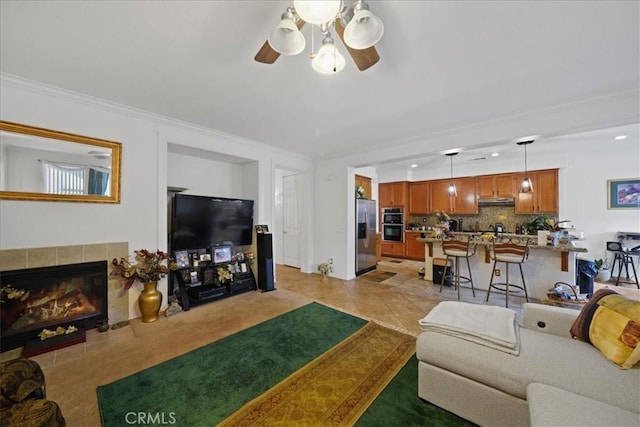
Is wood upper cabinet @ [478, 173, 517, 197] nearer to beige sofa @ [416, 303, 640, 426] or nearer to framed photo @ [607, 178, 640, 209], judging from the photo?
framed photo @ [607, 178, 640, 209]

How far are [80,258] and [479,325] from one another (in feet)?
12.7

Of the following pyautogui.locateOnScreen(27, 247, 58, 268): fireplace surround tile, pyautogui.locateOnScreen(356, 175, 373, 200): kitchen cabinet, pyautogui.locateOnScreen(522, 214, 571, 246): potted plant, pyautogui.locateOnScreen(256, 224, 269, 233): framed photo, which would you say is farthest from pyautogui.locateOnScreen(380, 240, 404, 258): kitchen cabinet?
pyautogui.locateOnScreen(27, 247, 58, 268): fireplace surround tile

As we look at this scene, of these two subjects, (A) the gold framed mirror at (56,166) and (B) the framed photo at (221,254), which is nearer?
(A) the gold framed mirror at (56,166)

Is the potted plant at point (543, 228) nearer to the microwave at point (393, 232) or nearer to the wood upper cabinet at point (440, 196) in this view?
the wood upper cabinet at point (440, 196)

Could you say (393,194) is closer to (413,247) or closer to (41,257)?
(413,247)

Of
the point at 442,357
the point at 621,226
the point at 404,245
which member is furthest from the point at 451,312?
the point at 621,226

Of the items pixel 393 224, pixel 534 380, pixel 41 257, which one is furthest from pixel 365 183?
pixel 41 257

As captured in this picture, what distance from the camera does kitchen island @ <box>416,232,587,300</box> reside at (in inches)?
133

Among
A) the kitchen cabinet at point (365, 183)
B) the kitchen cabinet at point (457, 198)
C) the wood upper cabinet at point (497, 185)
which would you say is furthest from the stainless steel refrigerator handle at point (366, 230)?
the wood upper cabinet at point (497, 185)

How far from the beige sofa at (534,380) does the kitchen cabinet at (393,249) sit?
5.09m

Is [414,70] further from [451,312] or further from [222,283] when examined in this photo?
[222,283]

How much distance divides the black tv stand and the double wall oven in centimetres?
457

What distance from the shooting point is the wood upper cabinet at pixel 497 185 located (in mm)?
5457

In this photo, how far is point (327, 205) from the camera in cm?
504
